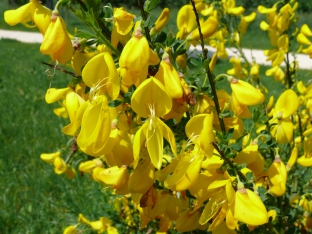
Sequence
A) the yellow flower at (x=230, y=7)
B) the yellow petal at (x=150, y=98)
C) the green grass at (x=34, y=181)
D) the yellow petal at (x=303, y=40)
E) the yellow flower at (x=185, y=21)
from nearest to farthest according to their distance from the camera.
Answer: the yellow petal at (x=150, y=98) → the yellow flower at (x=185, y=21) → the yellow petal at (x=303, y=40) → the yellow flower at (x=230, y=7) → the green grass at (x=34, y=181)

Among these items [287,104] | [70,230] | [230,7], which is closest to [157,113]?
[287,104]

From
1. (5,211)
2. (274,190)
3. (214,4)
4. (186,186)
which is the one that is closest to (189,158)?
(186,186)

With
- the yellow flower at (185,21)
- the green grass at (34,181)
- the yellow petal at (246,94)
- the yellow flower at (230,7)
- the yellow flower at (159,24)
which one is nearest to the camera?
the yellow petal at (246,94)

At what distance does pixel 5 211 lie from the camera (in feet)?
7.36

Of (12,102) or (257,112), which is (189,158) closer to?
(257,112)

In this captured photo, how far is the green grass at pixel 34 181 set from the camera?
2217 millimetres

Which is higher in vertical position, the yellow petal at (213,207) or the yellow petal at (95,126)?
the yellow petal at (95,126)

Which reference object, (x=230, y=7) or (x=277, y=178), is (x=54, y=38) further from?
(x=230, y=7)

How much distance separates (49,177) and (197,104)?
77.8 inches

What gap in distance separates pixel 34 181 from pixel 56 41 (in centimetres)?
205

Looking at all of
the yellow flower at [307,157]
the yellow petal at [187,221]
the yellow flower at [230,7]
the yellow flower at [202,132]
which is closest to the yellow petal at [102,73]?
the yellow flower at [202,132]

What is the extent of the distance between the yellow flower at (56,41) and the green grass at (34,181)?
1.05 meters

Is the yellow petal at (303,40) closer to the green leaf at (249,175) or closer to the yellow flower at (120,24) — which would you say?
the green leaf at (249,175)

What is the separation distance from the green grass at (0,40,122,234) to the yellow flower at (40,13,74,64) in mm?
1048
